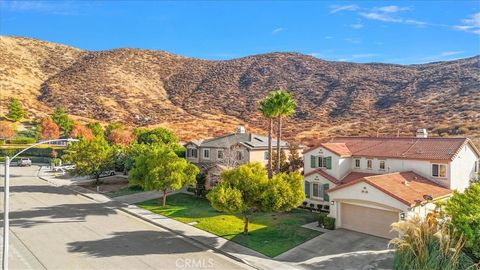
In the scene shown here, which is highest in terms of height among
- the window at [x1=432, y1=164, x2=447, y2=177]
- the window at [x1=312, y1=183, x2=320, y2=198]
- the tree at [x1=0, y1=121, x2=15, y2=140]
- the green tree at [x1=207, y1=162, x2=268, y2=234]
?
the tree at [x1=0, y1=121, x2=15, y2=140]

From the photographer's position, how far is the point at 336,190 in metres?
30.0

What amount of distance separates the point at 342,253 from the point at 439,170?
45.3 ft

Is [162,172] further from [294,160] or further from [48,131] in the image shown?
[48,131]

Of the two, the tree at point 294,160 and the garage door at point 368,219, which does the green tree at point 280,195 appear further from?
the tree at point 294,160

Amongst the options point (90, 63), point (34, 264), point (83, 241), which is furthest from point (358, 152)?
point (90, 63)

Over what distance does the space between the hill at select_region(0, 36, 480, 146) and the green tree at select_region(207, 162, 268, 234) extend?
203 feet

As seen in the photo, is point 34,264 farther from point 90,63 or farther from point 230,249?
point 90,63

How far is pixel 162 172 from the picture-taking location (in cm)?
3778

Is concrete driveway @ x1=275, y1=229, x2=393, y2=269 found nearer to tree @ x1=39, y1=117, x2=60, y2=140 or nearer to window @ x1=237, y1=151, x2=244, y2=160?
window @ x1=237, y1=151, x2=244, y2=160

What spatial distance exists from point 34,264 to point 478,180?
36.0m

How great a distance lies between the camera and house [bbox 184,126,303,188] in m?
44.8

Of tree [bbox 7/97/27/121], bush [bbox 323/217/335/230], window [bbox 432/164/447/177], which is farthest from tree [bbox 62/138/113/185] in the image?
tree [bbox 7/97/27/121]

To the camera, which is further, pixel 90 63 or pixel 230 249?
pixel 90 63

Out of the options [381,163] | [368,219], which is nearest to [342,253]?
[368,219]
